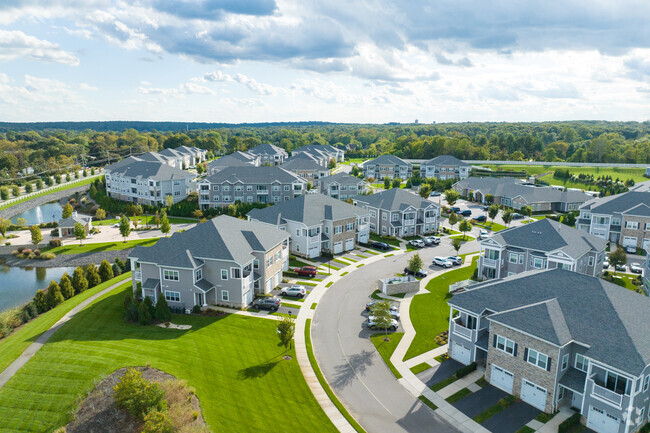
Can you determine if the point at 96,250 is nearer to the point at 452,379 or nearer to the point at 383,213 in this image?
the point at 383,213

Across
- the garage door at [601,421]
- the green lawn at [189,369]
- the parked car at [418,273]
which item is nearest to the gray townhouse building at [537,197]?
the parked car at [418,273]

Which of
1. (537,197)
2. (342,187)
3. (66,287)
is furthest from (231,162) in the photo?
(537,197)

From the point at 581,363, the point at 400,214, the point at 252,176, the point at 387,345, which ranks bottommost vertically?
the point at 387,345

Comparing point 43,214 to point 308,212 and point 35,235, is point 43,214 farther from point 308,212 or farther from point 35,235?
point 308,212

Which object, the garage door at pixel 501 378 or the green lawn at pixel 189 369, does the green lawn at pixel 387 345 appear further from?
the green lawn at pixel 189 369

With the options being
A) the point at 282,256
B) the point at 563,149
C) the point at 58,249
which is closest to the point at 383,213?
the point at 282,256
